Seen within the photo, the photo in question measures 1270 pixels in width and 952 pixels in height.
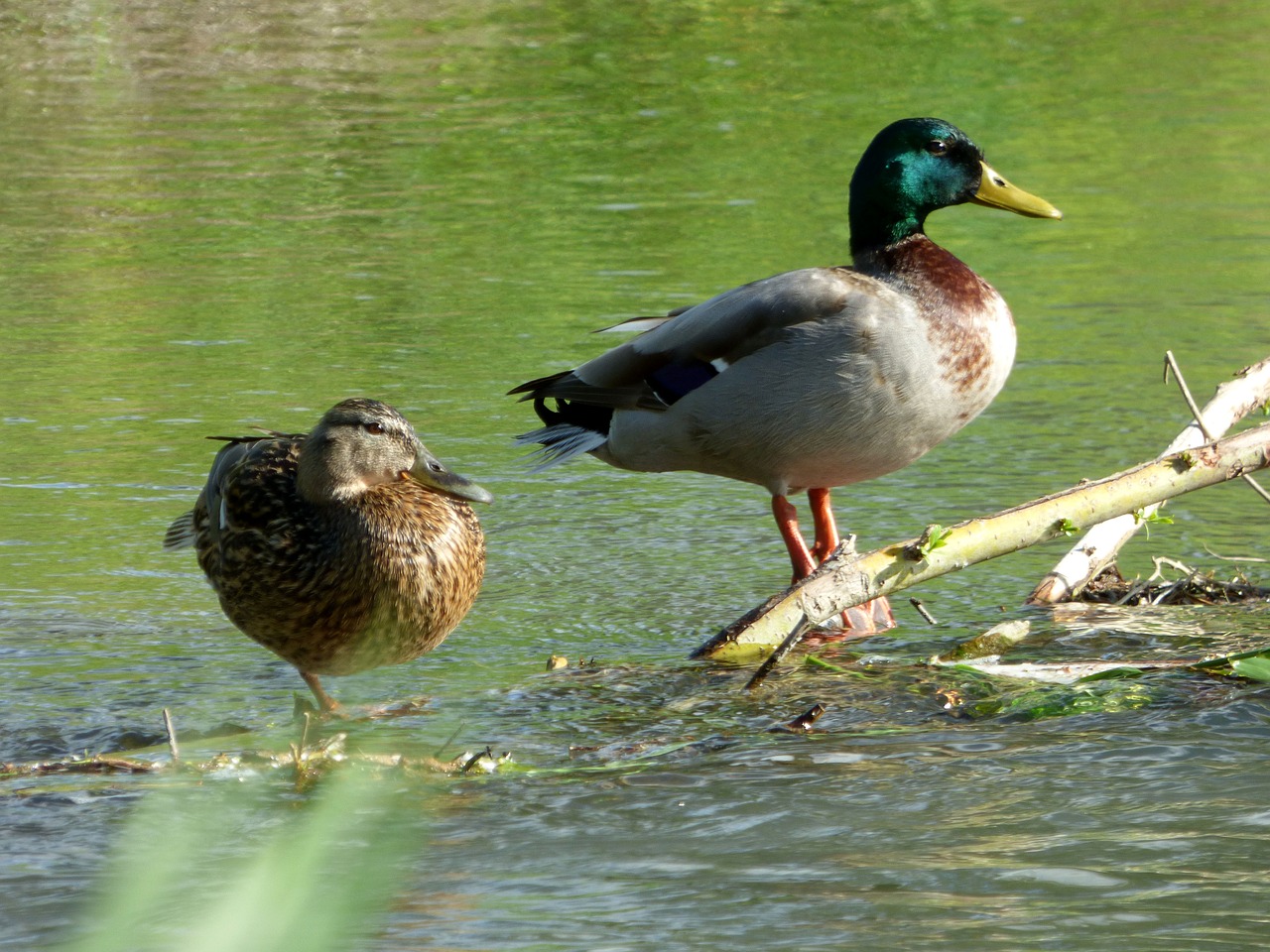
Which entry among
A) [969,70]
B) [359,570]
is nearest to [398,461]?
[359,570]

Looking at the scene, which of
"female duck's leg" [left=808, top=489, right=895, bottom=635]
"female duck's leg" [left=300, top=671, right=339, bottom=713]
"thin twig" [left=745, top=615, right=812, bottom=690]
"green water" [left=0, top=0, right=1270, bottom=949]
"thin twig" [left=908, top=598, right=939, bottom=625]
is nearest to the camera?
"green water" [left=0, top=0, right=1270, bottom=949]

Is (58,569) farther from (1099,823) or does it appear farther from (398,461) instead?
(1099,823)

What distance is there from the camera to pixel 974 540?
4.24 metres

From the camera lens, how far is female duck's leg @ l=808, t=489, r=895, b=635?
484cm

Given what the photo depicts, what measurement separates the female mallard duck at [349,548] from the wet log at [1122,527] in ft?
5.68

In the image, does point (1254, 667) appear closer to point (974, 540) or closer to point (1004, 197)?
point (974, 540)

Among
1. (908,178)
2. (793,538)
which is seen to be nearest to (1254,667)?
(793,538)

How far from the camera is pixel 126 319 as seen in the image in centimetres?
903

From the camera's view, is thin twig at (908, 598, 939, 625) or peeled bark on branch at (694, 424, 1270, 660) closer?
peeled bark on branch at (694, 424, 1270, 660)

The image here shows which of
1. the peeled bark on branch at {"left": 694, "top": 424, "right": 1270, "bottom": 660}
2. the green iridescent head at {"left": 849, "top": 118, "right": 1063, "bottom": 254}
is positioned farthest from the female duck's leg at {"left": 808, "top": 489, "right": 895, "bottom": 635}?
the green iridescent head at {"left": 849, "top": 118, "right": 1063, "bottom": 254}

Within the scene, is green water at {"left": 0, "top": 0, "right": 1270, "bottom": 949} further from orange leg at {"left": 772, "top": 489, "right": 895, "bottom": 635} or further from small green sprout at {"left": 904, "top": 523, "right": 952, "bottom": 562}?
small green sprout at {"left": 904, "top": 523, "right": 952, "bottom": 562}

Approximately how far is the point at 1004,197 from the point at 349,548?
244 cm

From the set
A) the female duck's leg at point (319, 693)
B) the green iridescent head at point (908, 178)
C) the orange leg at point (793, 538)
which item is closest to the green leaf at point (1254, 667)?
the orange leg at point (793, 538)

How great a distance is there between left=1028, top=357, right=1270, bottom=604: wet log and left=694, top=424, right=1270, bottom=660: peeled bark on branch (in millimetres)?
406
